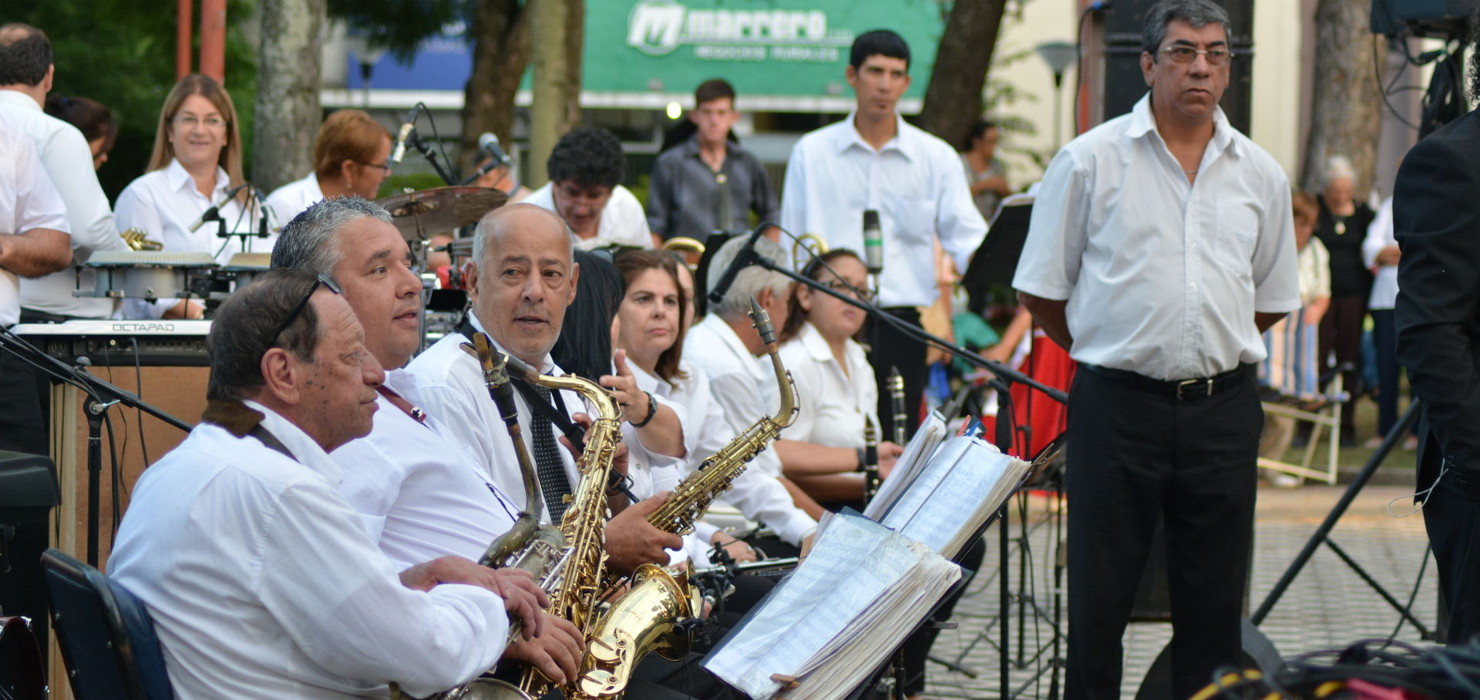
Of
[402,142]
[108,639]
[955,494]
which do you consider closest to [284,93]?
[402,142]

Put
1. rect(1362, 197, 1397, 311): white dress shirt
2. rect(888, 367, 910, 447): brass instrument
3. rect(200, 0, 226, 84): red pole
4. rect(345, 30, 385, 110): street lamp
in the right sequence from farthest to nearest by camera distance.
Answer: rect(345, 30, 385, 110): street lamp → rect(1362, 197, 1397, 311): white dress shirt → rect(200, 0, 226, 84): red pole → rect(888, 367, 910, 447): brass instrument

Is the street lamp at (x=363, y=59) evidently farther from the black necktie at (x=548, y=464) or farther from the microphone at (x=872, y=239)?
the black necktie at (x=548, y=464)

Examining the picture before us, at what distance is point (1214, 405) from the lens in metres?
4.82

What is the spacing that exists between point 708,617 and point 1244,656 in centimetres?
175

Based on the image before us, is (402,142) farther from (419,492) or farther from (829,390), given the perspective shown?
(419,492)

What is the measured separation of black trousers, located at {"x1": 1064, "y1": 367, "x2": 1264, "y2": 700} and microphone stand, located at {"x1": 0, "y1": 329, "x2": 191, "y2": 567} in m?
2.57

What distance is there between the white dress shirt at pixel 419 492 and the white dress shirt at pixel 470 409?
9.9 inches

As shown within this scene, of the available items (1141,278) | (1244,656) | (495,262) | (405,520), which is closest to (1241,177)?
(1141,278)

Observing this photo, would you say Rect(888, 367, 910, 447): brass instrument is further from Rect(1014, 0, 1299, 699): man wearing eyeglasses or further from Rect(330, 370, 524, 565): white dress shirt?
Rect(330, 370, 524, 565): white dress shirt

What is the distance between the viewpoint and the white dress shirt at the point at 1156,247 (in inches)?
188

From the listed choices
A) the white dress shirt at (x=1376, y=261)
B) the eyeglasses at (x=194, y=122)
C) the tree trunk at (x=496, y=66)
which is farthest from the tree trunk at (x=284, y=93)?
the white dress shirt at (x=1376, y=261)

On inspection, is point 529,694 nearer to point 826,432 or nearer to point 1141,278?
point 1141,278

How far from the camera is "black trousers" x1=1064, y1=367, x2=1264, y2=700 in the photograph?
4805 millimetres

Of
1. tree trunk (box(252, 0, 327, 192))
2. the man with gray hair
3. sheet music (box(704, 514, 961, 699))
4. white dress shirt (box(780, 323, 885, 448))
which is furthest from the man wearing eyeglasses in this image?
tree trunk (box(252, 0, 327, 192))
